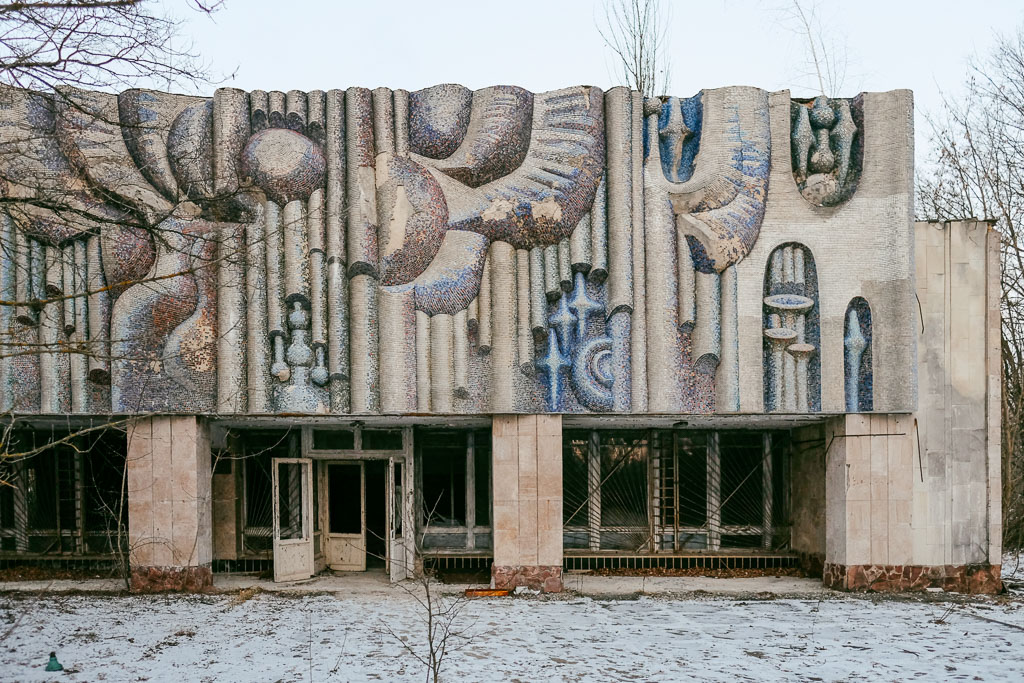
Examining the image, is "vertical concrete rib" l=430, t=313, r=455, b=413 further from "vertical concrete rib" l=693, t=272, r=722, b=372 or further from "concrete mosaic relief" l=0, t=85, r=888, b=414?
"vertical concrete rib" l=693, t=272, r=722, b=372

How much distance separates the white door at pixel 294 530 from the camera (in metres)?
13.7

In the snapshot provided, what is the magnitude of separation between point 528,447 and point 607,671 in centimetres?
461

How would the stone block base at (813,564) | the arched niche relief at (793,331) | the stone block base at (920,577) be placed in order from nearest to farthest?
1. the arched niche relief at (793,331)
2. the stone block base at (920,577)
3. the stone block base at (813,564)

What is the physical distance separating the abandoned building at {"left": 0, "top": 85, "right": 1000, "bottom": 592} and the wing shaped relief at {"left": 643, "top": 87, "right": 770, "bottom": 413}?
0.12ft

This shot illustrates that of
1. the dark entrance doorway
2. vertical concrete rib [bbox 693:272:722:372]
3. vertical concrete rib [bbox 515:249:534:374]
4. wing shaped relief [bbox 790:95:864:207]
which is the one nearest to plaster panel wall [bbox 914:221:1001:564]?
wing shaped relief [bbox 790:95:864:207]

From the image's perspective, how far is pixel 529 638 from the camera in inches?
386

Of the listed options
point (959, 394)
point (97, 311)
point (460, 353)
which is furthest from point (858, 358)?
point (97, 311)

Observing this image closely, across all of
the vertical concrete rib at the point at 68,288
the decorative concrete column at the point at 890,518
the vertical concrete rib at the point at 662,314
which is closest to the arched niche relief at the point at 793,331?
the decorative concrete column at the point at 890,518

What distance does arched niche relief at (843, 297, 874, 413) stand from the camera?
Result: 492 inches

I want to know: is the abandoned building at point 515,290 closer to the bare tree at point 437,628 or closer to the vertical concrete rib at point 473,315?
the vertical concrete rib at point 473,315

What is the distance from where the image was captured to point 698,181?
41.0 ft

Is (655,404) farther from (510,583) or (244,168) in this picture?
(244,168)

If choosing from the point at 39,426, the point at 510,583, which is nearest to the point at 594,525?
the point at 510,583

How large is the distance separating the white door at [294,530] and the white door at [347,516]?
2.43ft
